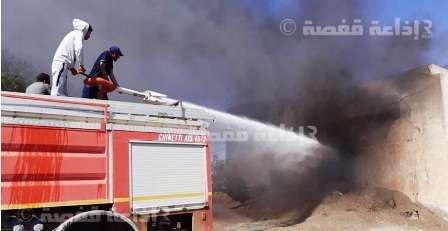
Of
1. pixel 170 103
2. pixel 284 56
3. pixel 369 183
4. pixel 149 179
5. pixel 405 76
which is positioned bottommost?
pixel 369 183

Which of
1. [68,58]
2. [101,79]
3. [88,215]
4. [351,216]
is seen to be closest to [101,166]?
[88,215]

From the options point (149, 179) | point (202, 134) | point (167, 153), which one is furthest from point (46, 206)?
point (202, 134)

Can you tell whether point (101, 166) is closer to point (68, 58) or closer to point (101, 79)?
point (101, 79)

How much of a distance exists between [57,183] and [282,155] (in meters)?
9.74

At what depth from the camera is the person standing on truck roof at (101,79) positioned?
5.00 meters

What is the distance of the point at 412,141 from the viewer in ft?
31.1

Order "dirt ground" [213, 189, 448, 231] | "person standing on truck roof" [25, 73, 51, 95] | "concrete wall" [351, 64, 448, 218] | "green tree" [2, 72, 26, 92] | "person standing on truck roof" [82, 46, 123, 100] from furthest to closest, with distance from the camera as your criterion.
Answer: "green tree" [2, 72, 26, 92] → "concrete wall" [351, 64, 448, 218] → "dirt ground" [213, 189, 448, 231] → "person standing on truck roof" [82, 46, 123, 100] → "person standing on truck roof" [25, 73, 51, 95]

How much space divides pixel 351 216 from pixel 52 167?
6.98 meters

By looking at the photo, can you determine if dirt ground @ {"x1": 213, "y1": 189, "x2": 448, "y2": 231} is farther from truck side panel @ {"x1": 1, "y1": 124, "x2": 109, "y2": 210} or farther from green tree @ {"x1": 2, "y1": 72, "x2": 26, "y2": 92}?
green tree @ {"x1": 2, "y1": 72, "x2": 26, "y2": 92}

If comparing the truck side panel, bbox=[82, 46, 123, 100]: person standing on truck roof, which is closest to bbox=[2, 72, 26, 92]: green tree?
bbox=[82, 46, 123, 100]: person standing on truck roof

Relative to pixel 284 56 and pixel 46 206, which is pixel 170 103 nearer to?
pixel 46 206

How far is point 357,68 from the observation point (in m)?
11.9

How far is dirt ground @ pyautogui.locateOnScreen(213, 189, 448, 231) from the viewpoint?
858cm

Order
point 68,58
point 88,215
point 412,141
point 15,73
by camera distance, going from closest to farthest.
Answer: point 88,215, point 68,58, point 412,141, point 15,73
